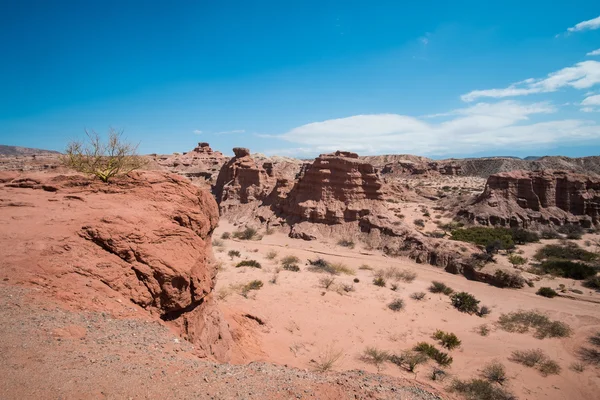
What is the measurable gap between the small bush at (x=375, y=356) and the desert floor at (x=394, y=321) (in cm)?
17

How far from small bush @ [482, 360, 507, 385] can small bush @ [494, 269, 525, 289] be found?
930 centimetres

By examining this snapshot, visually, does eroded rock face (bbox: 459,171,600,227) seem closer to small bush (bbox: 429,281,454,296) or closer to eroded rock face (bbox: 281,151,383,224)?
eroded rock face (bbox: 281,151,383,224)

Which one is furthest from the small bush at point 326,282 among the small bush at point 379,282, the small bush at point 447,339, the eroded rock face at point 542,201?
the eroded rock face at point 542,201

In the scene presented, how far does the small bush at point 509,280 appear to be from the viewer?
17234mm

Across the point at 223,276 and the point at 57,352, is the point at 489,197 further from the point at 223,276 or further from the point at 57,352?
the point at 57,352

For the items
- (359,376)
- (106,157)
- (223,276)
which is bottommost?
(223,276)

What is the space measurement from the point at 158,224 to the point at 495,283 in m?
19.0

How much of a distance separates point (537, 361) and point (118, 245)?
1271 centimetres

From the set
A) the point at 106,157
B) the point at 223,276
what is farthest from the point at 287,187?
the point at 106,157

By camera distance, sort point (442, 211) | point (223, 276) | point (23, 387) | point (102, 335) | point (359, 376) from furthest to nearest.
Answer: point (442, 211)
point (223, 276)
point (359, 376)
point (102, 335)
point (23, 387)

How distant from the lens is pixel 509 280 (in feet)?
56.8

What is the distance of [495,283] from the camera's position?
1761cm

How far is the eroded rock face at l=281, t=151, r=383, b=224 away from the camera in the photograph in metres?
26.7

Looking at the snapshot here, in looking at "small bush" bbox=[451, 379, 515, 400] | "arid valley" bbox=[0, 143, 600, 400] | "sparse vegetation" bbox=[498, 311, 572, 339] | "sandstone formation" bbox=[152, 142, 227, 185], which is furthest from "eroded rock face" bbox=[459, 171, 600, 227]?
"sandstone formation" bbox=[152, 142, 227, 185]
